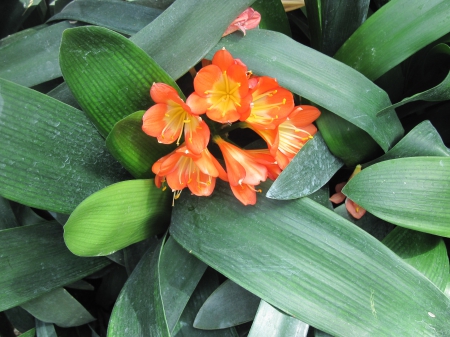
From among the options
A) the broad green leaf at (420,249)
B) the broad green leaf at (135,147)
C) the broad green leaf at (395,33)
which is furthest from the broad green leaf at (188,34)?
the broad green leaf at (420,249)

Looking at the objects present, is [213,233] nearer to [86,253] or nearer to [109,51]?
[86,253]

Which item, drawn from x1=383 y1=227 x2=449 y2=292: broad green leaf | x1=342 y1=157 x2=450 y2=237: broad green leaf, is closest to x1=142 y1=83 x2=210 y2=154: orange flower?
x1=342 y1=157 x2=450 y2=237: broad green leaf

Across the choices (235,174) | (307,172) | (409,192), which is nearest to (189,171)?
(235,174)

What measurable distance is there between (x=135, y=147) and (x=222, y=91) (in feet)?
0.52

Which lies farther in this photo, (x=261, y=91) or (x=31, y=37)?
(x=31, y=37)

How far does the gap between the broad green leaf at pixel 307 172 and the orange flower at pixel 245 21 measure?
214 millimetres

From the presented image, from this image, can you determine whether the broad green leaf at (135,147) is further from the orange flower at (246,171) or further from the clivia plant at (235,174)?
the orange flower at (246,171)

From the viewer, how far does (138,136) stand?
644 mm

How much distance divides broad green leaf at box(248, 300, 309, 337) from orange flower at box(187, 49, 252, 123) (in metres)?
0.30

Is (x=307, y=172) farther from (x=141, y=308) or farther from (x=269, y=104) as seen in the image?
(x=141, y=308)

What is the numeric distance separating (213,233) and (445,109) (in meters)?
0.54

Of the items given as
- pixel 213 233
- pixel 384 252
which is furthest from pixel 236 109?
pixel 384 252

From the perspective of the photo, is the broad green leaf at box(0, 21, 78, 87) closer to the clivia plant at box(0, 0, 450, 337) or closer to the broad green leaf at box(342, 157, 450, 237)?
the clivia plant at box(0, 0, 450, 337)

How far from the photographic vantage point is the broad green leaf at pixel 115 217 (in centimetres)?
56
